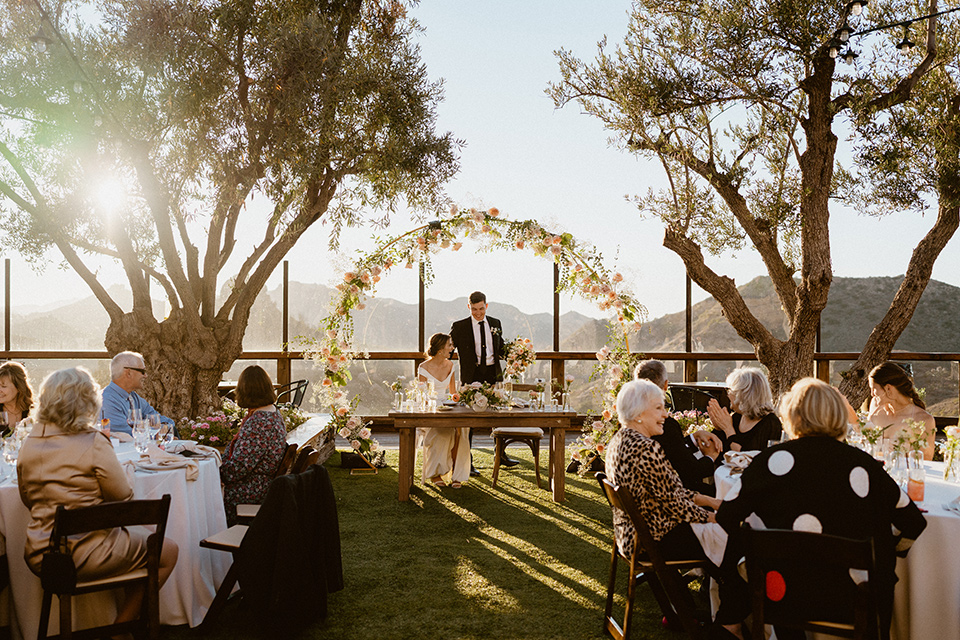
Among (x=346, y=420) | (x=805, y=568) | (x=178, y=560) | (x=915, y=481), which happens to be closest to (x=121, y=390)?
(x=178, y=560)

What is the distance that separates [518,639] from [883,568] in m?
1.65

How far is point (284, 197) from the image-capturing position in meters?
6.26

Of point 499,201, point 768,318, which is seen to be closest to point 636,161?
point 499,201

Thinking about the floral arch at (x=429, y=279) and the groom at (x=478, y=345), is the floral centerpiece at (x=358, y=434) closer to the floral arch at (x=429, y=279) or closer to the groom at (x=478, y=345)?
the floral arch at (x=429, y=279)

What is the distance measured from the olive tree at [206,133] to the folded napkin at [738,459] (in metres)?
4.13

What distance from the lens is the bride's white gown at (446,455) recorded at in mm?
6828

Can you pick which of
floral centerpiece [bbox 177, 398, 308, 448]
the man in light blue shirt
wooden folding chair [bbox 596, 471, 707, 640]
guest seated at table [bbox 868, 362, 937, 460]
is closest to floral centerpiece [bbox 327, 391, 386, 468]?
floral centerpiece [bbox 177, 398, 308, 448]

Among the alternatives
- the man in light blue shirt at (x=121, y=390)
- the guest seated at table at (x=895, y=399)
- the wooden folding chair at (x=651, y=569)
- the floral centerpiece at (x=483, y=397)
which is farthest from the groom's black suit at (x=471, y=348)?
the wooden folding chair at (x=651, y=569)

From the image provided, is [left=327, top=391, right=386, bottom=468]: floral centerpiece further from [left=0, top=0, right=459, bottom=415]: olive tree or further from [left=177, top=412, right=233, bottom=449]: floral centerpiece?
[left=0, top=0, right=459, bottom=415]: olive tree

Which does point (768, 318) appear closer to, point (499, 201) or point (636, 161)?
point (636, 161)

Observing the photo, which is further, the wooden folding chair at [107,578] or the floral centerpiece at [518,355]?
the floral centerpiece at [518,355]

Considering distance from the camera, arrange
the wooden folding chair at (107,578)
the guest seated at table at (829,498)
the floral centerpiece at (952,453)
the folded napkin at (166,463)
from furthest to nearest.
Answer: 1. the folded napkin at (166,463)
2. the floral centerpiece at (952,453)
3. the wooden folding chair at (107,578)
4. the guest seated at table at (829,498)

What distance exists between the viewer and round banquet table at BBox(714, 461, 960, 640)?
2760mm

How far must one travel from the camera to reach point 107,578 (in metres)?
2.91
